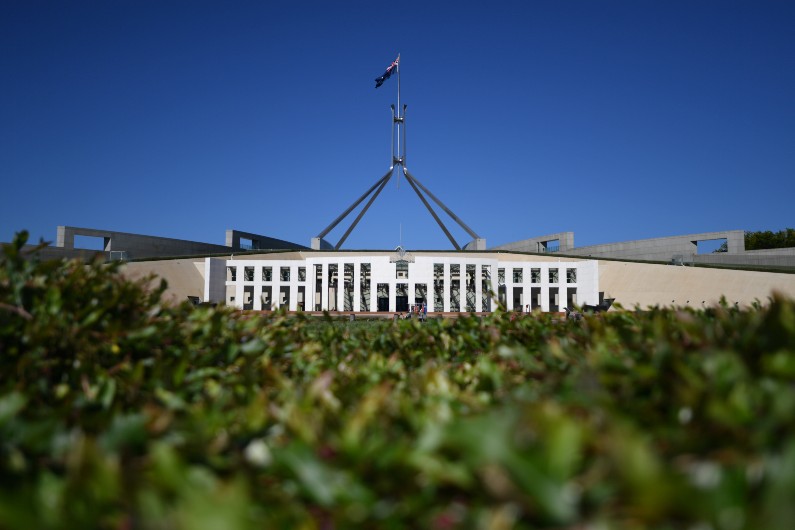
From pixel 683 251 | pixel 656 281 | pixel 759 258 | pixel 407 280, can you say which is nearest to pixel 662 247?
pixel 683 251

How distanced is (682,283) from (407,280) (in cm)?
1858

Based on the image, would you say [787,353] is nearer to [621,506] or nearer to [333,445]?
[621,506]

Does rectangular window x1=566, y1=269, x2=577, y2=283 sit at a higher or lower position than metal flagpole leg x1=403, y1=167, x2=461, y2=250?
lower

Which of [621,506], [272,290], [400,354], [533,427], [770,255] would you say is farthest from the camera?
[272,290]

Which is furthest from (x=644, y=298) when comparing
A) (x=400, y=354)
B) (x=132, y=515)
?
(x=132, y=515)

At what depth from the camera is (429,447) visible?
109cm

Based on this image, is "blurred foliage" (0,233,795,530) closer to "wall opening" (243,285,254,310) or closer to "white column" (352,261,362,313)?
"white column" (352,261,362,313)

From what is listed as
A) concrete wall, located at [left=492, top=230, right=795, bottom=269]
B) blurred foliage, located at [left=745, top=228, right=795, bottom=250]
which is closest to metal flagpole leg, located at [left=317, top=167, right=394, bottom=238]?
concrete wall, located at [left=492, top=230, right=795, bottom=269]

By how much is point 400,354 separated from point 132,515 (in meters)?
2.51

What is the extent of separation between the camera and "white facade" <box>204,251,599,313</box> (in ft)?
117

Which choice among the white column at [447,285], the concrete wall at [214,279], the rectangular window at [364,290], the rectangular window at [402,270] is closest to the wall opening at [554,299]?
the white column at [447,285]

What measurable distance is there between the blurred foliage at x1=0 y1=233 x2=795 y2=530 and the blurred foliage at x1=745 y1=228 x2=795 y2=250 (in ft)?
194

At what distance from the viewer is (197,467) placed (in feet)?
3.90

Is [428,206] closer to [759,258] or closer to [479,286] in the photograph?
[479,286]
